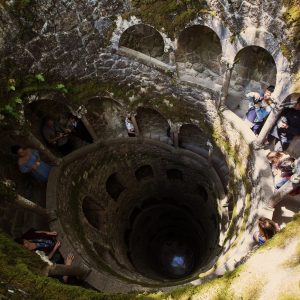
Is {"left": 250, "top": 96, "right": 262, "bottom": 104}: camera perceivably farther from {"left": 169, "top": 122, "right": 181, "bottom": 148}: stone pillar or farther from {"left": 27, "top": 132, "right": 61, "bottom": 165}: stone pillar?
{"left": 27, "top": 132, "right": 61, "bottom": 165}: stone pillar

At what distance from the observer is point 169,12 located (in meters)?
11.4

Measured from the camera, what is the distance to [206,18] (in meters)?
10.9

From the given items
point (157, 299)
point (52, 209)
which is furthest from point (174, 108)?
point (157, 299)

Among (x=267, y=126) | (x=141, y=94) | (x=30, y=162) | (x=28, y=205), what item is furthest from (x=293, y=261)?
(x=30, y=162)

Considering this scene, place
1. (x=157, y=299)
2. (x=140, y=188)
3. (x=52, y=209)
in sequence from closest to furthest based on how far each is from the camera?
(x=157, y=299) → (x=52, y=209) → (x=140, y=188)

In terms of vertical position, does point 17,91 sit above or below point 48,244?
above

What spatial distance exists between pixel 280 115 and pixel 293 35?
2.56 m

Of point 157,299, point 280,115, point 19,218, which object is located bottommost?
point 19,218

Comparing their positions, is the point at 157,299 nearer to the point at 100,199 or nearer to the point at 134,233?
the point at 100,199

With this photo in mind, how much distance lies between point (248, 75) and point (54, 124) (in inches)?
318

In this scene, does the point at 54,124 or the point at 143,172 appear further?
the point at 143,172

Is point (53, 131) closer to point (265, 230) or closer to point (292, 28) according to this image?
point (265, 230)

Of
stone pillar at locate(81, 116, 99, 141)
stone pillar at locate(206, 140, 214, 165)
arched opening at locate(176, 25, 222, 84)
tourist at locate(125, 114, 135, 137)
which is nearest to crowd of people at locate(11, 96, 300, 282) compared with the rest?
stone pillar at locate(81, 116, 99, 141)

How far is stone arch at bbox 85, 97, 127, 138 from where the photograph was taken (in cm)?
1491
